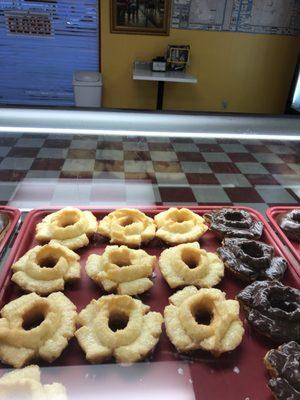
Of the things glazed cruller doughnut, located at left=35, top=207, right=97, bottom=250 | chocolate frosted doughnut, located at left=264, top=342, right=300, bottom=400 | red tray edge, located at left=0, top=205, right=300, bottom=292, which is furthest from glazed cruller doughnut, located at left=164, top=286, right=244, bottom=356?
glazed cruller doughnut, located at left=35, top=207, right=97, bottom=250

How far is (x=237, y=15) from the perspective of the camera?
652 cm

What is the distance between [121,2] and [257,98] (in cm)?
335

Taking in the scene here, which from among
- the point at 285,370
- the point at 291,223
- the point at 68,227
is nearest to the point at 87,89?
the point at 68,227

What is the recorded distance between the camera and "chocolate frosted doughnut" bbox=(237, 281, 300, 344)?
1.26m

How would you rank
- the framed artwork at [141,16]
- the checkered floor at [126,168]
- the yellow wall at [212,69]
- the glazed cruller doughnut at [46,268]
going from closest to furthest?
1. the glazed cruller doughnut at [46,268]
2. the checkered floor at [126,168]
3. the framed artwork at [141,16]
4. the yellow wall at [212,69]

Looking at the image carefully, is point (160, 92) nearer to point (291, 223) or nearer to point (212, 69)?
point (212, 69)

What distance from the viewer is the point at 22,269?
1.47 meters

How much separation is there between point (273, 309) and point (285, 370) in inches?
10.1

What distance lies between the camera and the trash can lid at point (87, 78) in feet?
20.6

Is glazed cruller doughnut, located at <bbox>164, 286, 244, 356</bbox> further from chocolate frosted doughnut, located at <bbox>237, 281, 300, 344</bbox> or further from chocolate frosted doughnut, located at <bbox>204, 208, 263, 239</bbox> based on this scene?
chocolate frosted doughnut, located at <bbox>204, 208, 263, 239</bbox>

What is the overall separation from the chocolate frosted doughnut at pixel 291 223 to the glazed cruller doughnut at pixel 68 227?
102 cm

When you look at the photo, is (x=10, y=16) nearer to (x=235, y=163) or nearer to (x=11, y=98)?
(x=11, y=98)

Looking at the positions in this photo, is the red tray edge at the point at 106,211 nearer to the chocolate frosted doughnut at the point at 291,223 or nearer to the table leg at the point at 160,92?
the chocolate frosted doughnut at the point at 291,223

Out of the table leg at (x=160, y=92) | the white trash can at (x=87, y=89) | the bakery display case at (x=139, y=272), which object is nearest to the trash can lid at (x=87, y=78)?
the white trash can at (x=87, y=89)
